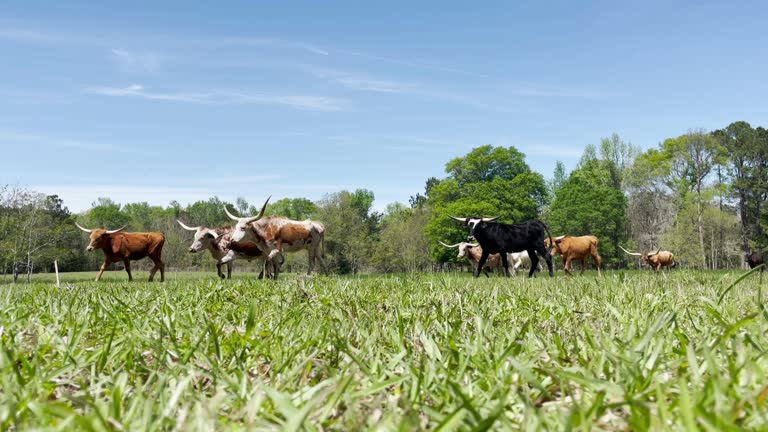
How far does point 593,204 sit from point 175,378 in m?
67.0

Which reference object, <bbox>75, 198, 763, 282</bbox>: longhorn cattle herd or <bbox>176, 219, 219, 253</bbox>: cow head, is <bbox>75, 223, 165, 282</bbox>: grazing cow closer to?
<bbox>75, 198, 763, 282</bbox>: longhorn cattle herd

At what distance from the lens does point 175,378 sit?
1787 mm

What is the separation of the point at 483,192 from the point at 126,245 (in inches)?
1646

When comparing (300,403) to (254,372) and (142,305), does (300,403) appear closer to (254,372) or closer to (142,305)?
(254,372)

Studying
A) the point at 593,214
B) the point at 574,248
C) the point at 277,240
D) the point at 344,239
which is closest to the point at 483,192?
the point at 593,214

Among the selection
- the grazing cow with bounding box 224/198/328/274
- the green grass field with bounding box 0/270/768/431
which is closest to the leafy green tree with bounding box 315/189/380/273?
the grazing cow with bounding box 224/198/328/274

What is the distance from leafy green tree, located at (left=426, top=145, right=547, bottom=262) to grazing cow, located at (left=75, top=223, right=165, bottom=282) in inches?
1360

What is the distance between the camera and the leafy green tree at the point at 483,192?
187ft

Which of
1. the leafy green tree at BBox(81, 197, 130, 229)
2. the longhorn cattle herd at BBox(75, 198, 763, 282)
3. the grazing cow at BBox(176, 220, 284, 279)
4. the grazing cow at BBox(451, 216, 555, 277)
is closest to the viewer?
the longhorn cattle herd at BBox(75, 198, 763, 282)

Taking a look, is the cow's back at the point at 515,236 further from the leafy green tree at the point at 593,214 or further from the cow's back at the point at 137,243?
the leafy green tree at the point at 593,214

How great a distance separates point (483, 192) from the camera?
59219mm

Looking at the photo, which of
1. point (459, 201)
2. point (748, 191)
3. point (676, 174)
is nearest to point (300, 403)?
point (459, 201)

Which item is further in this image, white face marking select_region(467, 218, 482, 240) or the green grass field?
white face marking select_region(467, 218, 482, 240)

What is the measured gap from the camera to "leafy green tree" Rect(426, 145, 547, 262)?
57.0m
